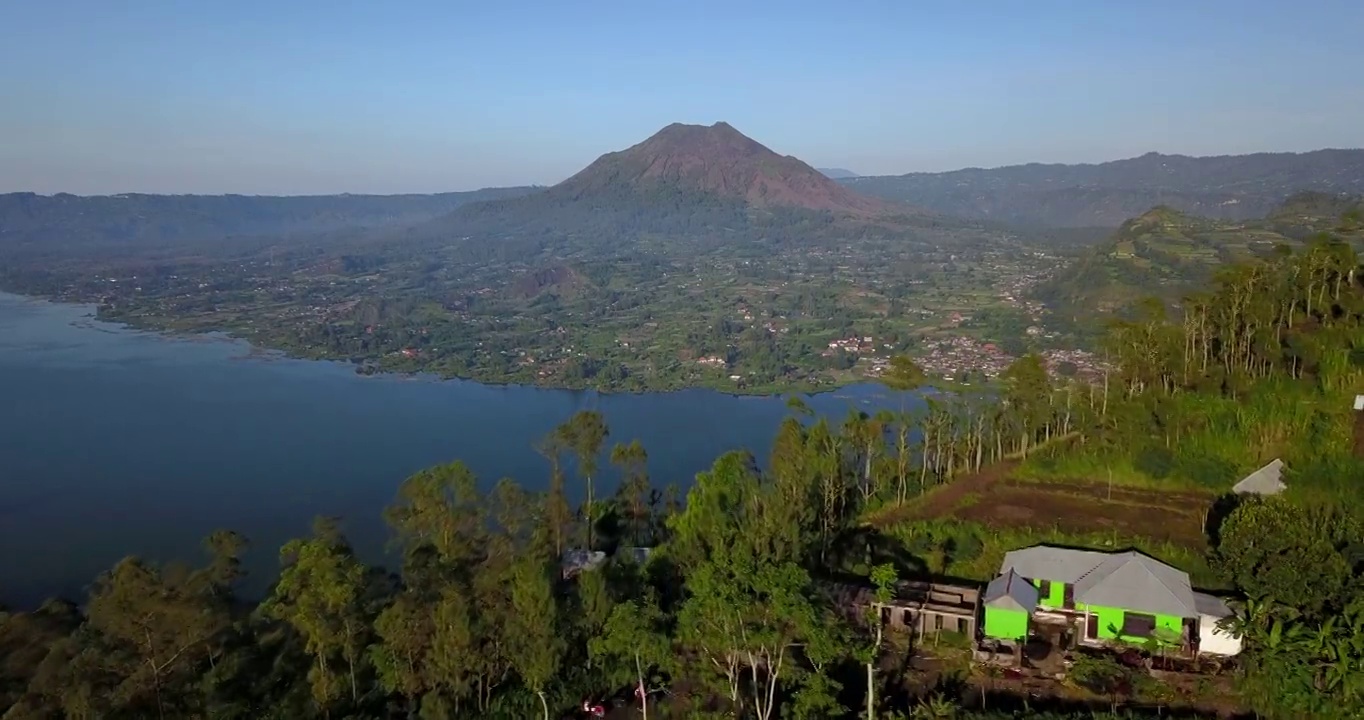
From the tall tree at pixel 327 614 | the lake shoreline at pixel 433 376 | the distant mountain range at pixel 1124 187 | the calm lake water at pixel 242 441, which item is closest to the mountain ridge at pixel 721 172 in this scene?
the distant mountain range at pixel 1124 187

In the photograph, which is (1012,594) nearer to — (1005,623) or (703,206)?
(1005,623)

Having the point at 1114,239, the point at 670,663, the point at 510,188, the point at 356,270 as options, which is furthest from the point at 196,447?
the point at 510,188

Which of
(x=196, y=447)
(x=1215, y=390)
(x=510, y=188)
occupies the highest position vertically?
(x=510, y=188)

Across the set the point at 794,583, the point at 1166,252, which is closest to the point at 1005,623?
the point at 794,583

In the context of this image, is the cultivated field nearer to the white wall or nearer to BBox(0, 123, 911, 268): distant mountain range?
the white wall

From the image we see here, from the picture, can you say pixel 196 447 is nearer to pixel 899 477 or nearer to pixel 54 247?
pixel 899 477

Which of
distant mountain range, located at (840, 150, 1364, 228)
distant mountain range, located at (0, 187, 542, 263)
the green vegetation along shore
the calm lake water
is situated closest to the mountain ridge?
distant mountain range, located at (840, 150, 1364, 228)

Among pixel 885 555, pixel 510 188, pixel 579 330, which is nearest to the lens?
pixel 885 555
